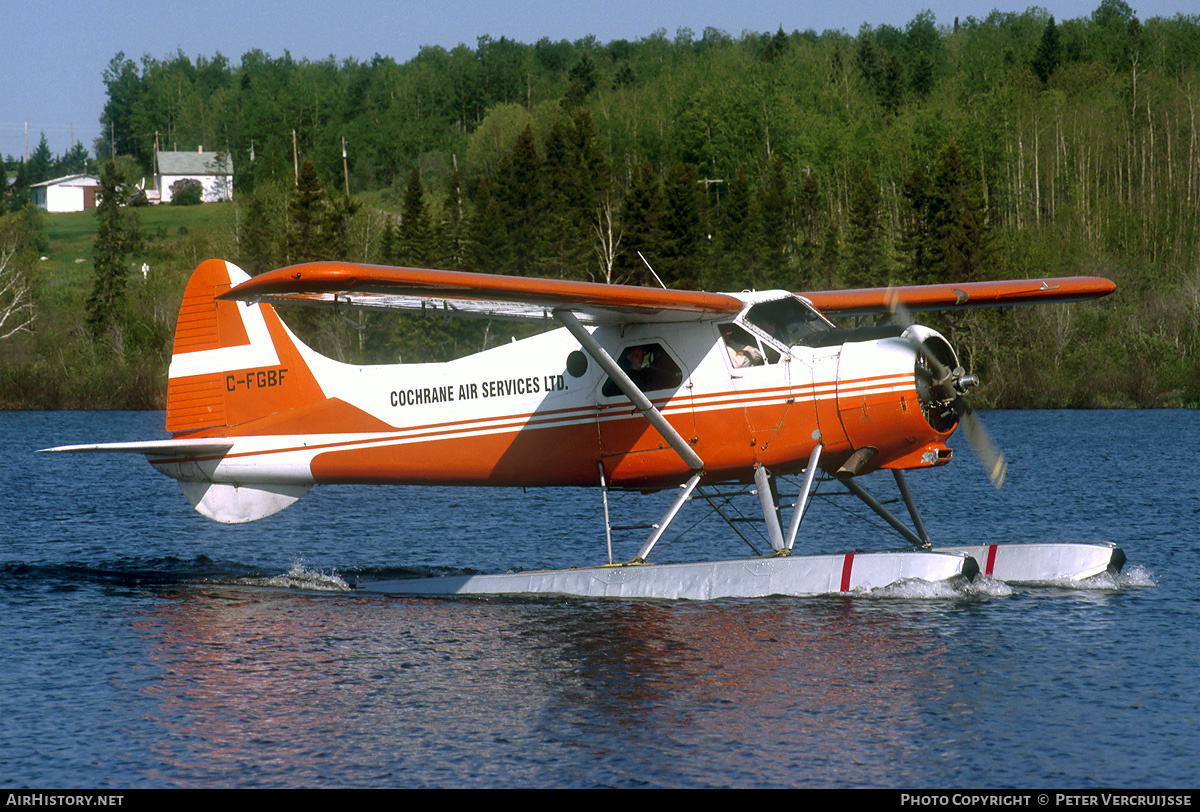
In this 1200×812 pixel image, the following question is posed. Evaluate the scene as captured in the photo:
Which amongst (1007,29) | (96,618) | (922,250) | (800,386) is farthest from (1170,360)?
(1007,29)

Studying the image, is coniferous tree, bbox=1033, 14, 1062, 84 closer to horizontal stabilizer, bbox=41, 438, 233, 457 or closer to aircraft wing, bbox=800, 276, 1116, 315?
aircraft wing, bbox=800, 276, 1116, 315

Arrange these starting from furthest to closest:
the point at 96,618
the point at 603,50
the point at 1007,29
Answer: the point at 603,50, the point at 1007,29, the point at 96,618

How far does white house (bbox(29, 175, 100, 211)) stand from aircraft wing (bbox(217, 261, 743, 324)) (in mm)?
129043

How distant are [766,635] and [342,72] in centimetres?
15080

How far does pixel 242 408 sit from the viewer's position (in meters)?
13.6

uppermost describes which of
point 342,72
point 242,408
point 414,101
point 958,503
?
point 342,72

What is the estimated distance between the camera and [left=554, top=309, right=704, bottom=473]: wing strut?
11008 millimetres

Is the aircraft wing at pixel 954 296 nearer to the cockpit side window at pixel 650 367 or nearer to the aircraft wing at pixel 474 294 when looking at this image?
the cockpit side window at pixel 650 367

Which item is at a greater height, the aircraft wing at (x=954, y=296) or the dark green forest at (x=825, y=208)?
the dark green forest at (x=825, y=208)

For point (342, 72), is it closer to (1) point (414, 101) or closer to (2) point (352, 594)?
(1) point (414, 101)

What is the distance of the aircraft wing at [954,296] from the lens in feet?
43.6

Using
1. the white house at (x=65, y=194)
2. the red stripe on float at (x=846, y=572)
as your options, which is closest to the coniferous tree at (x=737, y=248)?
the red stripe on float at (x=846, y=572)

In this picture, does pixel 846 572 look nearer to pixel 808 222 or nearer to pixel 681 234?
pixel 681 234

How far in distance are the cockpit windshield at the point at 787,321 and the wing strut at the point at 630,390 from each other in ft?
4.27
